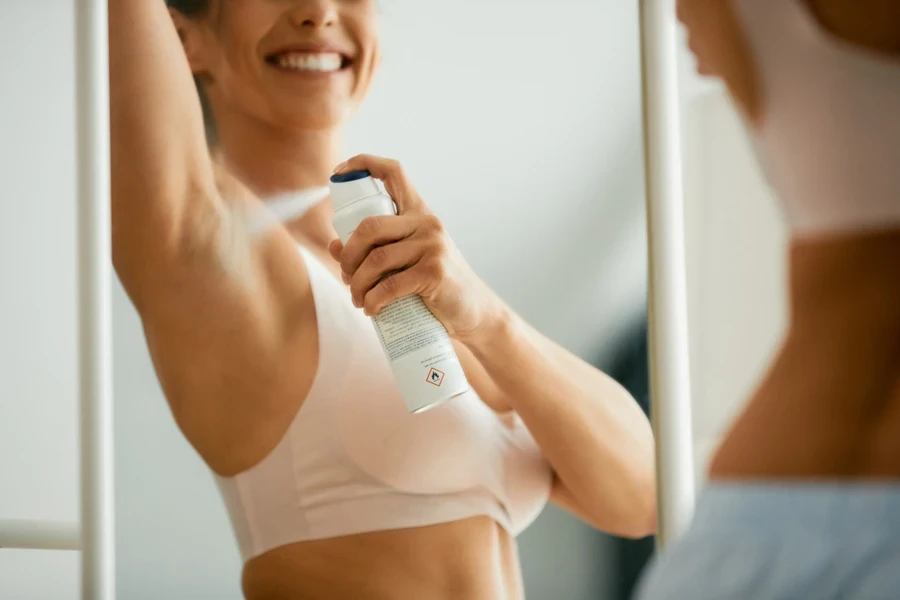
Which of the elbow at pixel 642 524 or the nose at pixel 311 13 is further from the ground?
→ the nose at pixel 311 13

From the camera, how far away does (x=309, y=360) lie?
32.8 inches

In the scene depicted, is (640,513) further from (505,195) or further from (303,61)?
(303,61)

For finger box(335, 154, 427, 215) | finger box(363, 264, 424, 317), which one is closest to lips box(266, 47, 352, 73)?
finger box(335, 154, 427, 215)

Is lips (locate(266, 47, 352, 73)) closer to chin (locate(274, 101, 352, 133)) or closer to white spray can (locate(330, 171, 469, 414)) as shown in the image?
chin (locate(274, 101, 352, 133))

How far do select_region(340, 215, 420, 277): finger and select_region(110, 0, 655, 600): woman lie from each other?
0.03m

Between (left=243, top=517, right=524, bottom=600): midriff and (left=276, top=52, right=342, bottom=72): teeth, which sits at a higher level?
(left=276, top=52, right=342, bottom=72): teeth

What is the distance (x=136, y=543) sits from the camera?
880mm

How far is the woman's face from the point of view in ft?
2.85

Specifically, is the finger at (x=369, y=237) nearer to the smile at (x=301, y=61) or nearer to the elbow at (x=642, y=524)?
the smile at (x=301, y=61)

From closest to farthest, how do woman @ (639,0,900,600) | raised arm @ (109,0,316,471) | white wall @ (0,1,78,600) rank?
woman @ (639,0,900,600)
raised arm @ (109,0,316,471)
white wall @ (0,1,78,600)

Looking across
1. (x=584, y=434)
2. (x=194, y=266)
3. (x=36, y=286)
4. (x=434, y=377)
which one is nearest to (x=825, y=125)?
(x=434, y=377)

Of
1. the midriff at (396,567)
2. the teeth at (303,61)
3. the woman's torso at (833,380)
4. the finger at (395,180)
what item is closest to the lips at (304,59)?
the teeth at (303,61)

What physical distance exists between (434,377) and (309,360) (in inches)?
6.4

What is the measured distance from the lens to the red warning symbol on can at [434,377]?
2.35 ft
